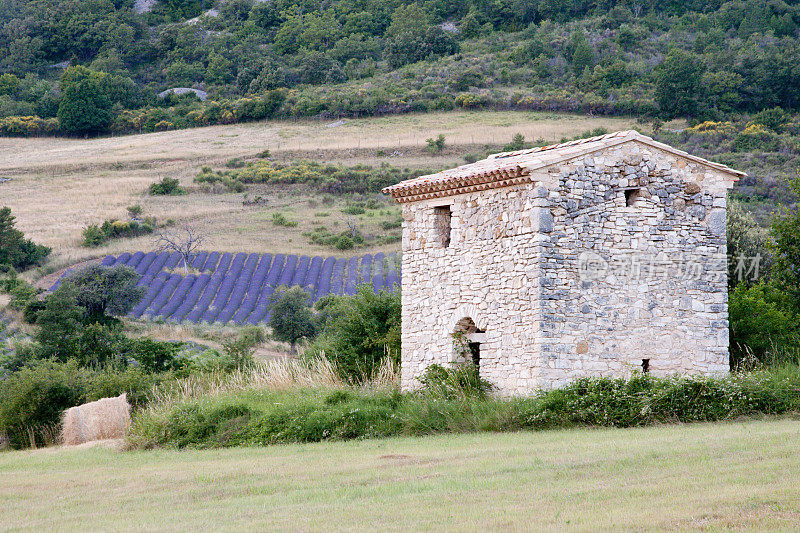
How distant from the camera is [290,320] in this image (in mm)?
32438

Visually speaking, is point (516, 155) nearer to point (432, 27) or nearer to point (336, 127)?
point (336, 127)

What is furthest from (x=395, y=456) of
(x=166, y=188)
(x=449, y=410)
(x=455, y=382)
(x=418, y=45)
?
(x=418, y=45)

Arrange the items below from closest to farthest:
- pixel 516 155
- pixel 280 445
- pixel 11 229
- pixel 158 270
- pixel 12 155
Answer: pixel 280 445 → pixel 516 155 → pixel 158 270 → pixel 11 229 → pixel 12 155

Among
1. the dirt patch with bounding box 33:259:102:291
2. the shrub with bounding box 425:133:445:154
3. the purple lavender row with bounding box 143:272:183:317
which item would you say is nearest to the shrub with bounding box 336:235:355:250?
the purple lavender row with bounding box 143:272:183:317

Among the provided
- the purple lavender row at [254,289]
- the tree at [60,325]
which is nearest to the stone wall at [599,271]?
the tree at [60,325]

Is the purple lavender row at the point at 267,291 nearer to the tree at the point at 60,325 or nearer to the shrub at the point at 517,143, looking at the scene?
the tree at the point at 60,325

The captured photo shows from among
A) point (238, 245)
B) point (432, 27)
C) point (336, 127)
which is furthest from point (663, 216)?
point (432, 27)

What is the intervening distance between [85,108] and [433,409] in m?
74.8

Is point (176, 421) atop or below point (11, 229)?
below

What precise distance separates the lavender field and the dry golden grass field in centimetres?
265

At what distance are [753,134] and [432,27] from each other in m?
42.9

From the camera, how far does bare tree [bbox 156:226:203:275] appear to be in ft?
145

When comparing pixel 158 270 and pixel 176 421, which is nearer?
pixel 176 421

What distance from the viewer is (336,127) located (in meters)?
72.2
